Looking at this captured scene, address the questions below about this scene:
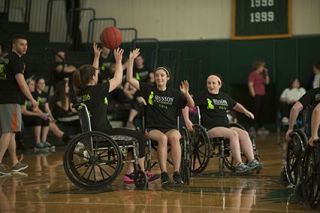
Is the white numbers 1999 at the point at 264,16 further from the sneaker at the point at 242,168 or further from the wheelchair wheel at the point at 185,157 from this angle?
the wheelchair wheel at the point at 185,157

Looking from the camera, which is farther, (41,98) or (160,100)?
(41,98)

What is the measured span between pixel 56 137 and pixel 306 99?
6.81m

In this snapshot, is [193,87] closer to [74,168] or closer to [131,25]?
[131,25]

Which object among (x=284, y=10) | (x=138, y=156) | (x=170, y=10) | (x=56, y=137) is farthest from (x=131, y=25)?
(x=138, y=156)

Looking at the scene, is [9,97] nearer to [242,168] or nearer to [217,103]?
[217,103]

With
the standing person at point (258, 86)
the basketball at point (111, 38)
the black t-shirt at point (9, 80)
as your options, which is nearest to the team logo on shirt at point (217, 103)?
the basketball at point (111, 38)

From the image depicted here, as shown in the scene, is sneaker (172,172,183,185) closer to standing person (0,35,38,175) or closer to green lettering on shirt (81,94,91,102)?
green lettering on shirt (81,94,91,102)

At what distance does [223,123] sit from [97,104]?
1.59 meters

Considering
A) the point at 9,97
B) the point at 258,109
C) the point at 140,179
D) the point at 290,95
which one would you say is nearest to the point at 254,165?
the point at 140,179

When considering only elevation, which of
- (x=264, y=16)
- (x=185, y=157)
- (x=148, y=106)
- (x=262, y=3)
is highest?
(x=262, y=3)

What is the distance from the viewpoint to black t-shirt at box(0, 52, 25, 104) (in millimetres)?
6957

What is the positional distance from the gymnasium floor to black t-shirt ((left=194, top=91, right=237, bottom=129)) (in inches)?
21.5

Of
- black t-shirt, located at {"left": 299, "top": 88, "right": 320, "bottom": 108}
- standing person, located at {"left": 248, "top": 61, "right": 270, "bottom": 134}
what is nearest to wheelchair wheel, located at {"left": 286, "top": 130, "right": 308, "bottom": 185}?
black t-shirt, located at {"left": 299, "top": 88, "right": 320, "bottom": 108}

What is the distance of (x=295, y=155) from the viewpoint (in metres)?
5.25
